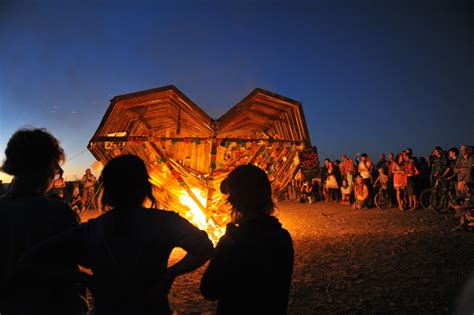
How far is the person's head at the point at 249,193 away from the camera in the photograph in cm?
182

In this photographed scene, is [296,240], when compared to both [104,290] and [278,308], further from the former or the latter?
[104,290]

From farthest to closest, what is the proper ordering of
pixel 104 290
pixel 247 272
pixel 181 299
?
pixel 181 299 → pixel 247 272 → pixel 104 290

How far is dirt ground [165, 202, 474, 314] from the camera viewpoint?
13.9ft

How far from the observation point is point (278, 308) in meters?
1.84

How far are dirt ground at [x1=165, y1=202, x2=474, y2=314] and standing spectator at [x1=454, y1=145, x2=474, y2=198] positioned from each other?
1411 millimetres

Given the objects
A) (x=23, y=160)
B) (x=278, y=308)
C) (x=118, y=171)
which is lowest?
(x=278, y=308)

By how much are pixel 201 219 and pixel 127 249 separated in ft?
22.1

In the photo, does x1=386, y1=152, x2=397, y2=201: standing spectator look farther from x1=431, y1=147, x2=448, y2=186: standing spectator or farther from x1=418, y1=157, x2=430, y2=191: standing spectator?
x1=431, y1=147, x2=448, y2=186: standing spectator

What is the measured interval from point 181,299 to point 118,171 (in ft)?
11.9

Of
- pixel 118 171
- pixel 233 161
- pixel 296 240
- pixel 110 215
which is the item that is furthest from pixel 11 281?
pixel 296 240

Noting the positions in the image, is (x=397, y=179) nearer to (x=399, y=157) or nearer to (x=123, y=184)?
(x=399, y=157)

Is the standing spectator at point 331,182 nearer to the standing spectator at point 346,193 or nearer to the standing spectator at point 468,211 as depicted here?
the standing spectator at point 346,193

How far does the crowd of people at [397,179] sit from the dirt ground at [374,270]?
183 cm

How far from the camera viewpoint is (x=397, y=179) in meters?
12.4
